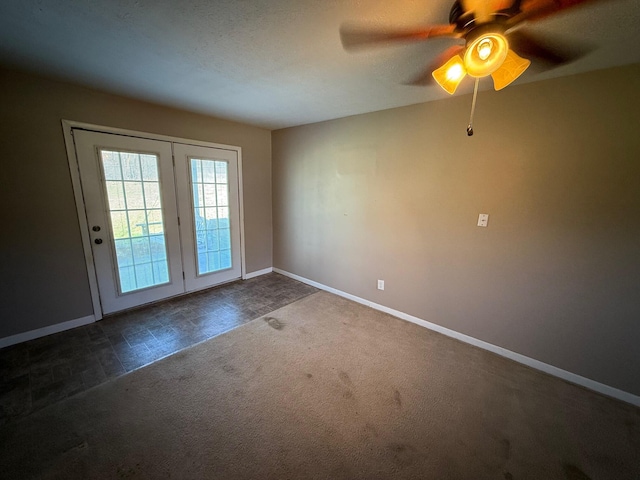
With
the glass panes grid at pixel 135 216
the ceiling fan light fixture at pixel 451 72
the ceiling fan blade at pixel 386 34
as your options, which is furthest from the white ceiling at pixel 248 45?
the glass panes grid at pixel 135 216

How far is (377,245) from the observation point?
2.97 m

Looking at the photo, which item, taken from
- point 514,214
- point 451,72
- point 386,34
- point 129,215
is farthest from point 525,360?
point 129,215

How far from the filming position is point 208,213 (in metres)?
3.40

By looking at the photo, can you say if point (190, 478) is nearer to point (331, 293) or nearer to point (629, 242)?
point (331, 293)

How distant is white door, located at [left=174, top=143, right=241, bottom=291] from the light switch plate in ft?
10.2

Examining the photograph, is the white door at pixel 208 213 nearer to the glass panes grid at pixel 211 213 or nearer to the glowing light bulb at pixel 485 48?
the glass panes grid at pixel 211 213

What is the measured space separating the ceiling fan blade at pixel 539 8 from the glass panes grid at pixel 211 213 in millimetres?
3242

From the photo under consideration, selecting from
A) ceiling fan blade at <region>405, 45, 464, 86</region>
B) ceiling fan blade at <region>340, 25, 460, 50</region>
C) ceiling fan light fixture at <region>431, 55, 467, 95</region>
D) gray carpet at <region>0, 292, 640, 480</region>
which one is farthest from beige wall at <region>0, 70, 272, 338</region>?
ceiling fan light fixture at <region>431, 55, 467, 95</region>

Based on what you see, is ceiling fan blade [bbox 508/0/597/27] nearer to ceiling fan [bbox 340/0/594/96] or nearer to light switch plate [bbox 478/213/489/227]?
ceiling fan [bbox 340/0/594/96]

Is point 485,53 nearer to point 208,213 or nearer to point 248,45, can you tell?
point 248,45

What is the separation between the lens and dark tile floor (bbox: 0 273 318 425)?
69.3 inches

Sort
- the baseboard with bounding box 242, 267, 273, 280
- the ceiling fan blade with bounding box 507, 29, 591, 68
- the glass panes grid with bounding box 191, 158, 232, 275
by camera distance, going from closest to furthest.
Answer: the ceiling fan blade with bounding box 507, 29, 591, 68, the glass panes grid with bounding box 191, 158, 232, 275, the baseboard with bounding box 242, 267, 273, 280

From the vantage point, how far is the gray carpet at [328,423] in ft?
4.36

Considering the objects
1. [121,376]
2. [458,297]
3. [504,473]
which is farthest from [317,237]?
[504,473]
